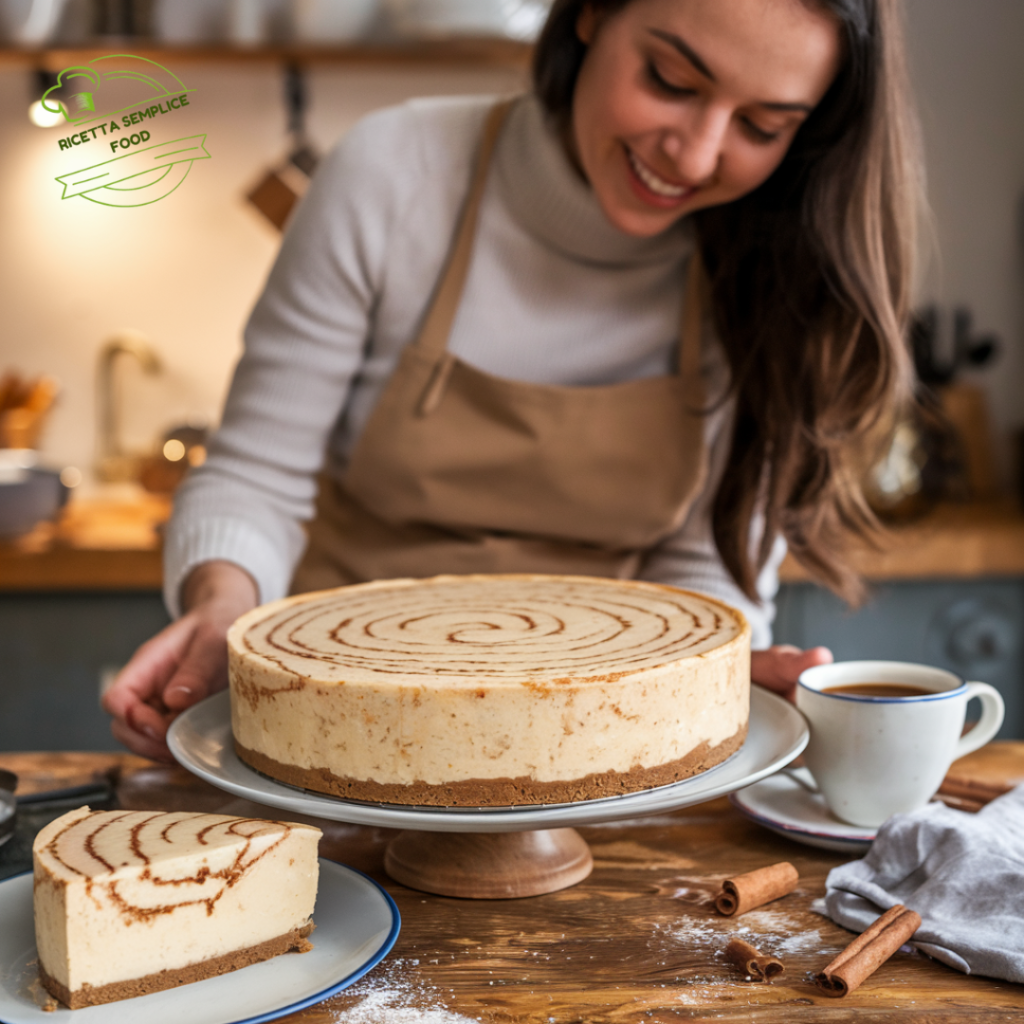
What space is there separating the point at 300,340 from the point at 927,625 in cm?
167

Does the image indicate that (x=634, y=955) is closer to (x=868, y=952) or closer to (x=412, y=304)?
(x=868, y=952)

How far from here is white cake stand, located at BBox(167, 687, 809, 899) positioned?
76 centimetres

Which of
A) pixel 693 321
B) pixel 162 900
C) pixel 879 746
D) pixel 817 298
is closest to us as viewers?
pixel 162 900

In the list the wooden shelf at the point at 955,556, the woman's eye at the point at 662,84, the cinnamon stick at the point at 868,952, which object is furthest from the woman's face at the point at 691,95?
the wooden shelf at the point at 955,556

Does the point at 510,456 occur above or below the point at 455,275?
below

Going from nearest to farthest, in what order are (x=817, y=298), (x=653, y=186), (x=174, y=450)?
(x=653, y=186)
(x=817, y=298)
(x=174, y=450)

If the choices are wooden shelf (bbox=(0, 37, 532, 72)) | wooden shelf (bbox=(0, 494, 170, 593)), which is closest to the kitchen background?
wooden shelf (bbox=(0, 37, 532, 72))

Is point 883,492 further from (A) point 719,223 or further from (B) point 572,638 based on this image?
(B) point 572,638

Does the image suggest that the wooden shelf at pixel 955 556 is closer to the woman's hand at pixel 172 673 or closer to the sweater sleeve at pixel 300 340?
the sweater sleeve at pixel 300 340

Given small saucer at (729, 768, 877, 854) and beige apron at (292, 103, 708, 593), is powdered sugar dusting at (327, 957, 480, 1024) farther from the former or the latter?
beige apron at (292, 103, 708, 593)

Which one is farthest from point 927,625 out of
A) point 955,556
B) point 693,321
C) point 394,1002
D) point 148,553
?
point 394,1002

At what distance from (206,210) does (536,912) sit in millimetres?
2445

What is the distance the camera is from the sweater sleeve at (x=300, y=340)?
4.39 ft

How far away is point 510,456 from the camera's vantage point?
4.73 feet
